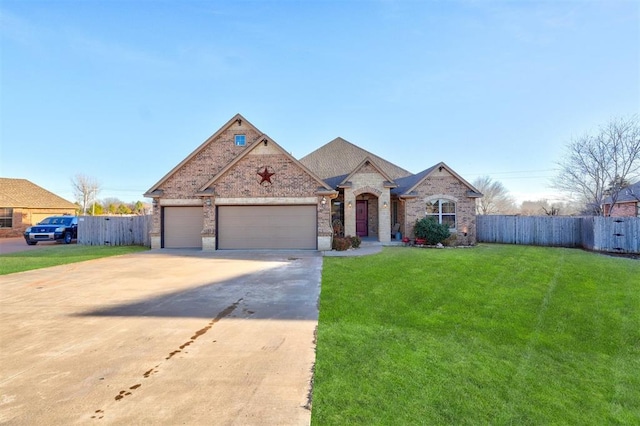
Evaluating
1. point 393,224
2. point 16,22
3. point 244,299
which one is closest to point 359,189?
point 393,224

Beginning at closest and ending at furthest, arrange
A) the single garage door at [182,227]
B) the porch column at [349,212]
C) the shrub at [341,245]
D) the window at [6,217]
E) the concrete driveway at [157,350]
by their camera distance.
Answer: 1. the concrete driveway at [157,350]
2. the shrub at [341,245]
3. the single garage door at [182,227]
4. the porch column at [349,212]
5. the window at [6,217]

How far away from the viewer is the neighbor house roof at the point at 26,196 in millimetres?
24859

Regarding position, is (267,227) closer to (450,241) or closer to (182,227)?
(182,227)

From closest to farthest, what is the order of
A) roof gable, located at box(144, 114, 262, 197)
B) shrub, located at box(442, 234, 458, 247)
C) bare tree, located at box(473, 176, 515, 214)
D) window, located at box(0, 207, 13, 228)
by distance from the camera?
roof gable, located at box(144, 114, 262, 197)
shrub, located at box(442, 234, 458, 247)
window, located at box(0, 207, 13, 228)
bare tree, located at box(473, 176, 515, 214)

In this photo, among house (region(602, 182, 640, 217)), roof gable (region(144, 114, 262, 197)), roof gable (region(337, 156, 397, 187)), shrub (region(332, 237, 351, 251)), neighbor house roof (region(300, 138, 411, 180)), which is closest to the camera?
shrub (region(332, 237, 351, 251))

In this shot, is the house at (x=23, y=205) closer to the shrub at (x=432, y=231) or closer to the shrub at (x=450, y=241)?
the shrub at (x=432, y=231)

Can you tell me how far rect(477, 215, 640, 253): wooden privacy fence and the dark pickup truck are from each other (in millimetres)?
27484

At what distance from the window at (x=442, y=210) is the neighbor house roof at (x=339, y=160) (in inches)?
222

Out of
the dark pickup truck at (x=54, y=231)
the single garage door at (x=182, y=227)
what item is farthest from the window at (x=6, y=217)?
the single garage door at (x=182, y=227)

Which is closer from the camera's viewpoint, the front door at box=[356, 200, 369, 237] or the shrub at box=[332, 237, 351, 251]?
the shrub at box=[332, 237, 351, 251]

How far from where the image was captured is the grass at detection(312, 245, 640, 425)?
10.1ft

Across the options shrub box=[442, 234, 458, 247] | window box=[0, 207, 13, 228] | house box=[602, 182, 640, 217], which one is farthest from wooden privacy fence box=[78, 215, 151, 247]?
house box=[602, 182, 640, 217]

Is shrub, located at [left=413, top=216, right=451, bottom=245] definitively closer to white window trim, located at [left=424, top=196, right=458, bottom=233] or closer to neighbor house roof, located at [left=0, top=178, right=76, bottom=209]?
white window trim, located at [left=424, top=196, right=458, bottom=233]

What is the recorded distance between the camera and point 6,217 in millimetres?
24625
